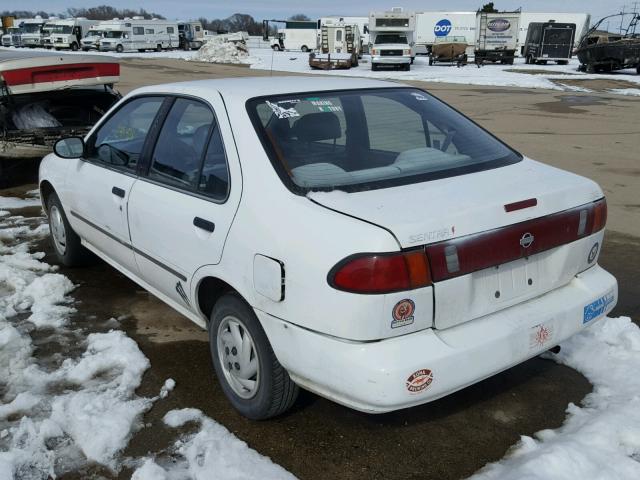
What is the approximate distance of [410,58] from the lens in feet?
115

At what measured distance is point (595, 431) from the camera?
2.85m

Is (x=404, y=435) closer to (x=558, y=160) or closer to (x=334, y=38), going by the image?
(x=558, y=160)

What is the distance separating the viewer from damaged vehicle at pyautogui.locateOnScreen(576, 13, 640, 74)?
1180 inches

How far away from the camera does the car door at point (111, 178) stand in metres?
3.80

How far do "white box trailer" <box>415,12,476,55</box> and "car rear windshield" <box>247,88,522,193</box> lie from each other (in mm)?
46173

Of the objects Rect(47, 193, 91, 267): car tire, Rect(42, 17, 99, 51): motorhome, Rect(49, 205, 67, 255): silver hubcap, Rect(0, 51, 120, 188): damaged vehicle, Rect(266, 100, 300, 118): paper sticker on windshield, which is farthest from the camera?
Rect(42, 17, 99, 51): motorhome

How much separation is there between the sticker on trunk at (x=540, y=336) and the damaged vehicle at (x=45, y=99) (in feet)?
22.4

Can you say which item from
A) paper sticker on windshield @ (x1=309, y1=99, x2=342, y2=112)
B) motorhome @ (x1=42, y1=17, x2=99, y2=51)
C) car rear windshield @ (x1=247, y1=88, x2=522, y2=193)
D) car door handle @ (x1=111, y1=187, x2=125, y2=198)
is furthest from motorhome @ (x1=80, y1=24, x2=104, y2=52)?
paper sticker on windshield @ (x1=309, y1=99, x2=342, y2=112)

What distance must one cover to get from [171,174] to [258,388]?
1.28 metres

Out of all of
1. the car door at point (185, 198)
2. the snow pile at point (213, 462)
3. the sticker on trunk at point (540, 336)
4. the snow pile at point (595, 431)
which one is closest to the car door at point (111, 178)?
the car door at point (185, 198)

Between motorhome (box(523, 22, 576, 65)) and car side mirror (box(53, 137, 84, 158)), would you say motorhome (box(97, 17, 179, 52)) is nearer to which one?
motorhome (box(523, 22, 576, 65))

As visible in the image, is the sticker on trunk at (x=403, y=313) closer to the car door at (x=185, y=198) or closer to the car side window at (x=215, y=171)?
the car door at (x=185, y=198)

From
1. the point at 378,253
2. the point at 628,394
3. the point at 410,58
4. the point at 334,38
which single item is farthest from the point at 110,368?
the point at 334,38

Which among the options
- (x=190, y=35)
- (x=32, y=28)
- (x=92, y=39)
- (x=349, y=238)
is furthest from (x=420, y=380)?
(x=32, y=28)
